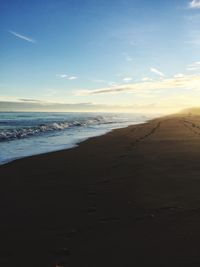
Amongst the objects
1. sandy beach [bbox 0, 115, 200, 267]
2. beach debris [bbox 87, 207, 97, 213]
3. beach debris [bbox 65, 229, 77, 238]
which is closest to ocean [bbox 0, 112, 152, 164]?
sandy beach [bbox 0, 115, 200, 267]

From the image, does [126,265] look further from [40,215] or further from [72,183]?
[72,183]

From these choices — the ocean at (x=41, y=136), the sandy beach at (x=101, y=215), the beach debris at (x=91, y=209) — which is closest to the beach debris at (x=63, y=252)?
the sandy beach at (x=101, y=215)

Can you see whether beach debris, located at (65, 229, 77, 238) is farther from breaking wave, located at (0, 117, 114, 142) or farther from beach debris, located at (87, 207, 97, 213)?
breaking wave, located at (0, 117, 114, 142)

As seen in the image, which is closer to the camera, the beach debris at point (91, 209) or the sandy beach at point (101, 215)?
the sandy beach at point (101, 215)

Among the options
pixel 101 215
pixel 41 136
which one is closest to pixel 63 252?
pixel 101 215

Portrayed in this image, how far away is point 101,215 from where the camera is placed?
215 inches

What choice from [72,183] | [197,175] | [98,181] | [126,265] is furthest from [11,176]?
[126,265]

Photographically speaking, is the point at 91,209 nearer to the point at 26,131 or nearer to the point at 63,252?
the point at 63,252

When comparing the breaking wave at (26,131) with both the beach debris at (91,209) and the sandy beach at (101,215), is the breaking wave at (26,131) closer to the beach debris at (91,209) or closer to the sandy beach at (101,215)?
the sandy beach at (101,215)

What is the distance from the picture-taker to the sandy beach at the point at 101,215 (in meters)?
4.04

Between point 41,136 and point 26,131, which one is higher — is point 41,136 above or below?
below

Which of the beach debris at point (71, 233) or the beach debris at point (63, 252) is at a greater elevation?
the beach debris at point (71, 233)

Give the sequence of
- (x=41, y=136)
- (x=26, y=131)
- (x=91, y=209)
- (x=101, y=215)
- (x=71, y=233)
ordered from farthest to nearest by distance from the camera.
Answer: (x=26, y=131) → (x=41, y=136) → (x=91, y=209) → (x=101, y=215) → (x=71, y=233)

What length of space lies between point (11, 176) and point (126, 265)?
19.2 ft
